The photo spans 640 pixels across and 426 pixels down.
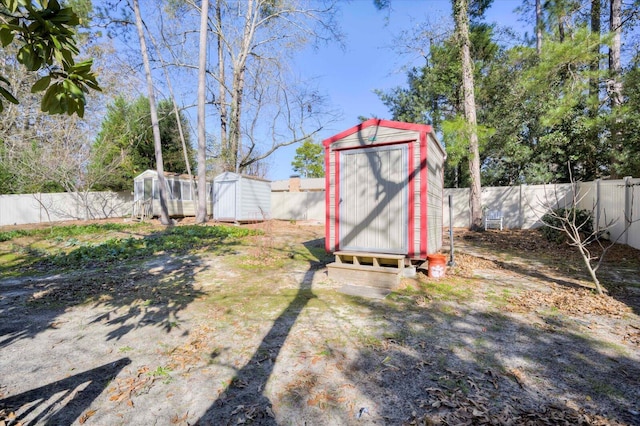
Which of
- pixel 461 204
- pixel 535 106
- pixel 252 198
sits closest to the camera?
pixel 535 106

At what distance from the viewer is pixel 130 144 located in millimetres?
16266

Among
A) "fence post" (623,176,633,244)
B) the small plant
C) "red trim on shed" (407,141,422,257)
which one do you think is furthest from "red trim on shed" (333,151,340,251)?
"fence post" (623,176,633,244)

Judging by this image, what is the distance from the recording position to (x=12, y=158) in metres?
12.8

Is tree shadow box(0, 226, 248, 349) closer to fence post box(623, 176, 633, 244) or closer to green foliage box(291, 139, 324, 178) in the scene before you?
fence post box(623, 176, 633, 244)

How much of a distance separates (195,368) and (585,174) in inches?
566

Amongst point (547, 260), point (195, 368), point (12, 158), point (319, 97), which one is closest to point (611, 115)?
point (547, 260)

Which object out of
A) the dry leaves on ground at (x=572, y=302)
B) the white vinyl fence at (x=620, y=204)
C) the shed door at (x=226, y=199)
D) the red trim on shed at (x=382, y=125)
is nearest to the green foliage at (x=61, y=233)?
the shed door at (x=226, y=199)

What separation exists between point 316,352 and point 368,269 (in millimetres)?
2264

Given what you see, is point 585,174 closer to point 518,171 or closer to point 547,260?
point 518,171

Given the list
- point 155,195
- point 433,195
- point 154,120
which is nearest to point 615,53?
point 433,195

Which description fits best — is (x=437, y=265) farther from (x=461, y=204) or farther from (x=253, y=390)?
(x=461, y=204)

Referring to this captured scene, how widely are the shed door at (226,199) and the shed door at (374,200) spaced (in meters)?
8.83

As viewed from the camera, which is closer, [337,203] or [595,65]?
[337,203]

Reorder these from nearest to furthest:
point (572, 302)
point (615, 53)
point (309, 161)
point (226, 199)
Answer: point (572, 302) → point (615, 53) → point (226, 199) → point (309, 161)
